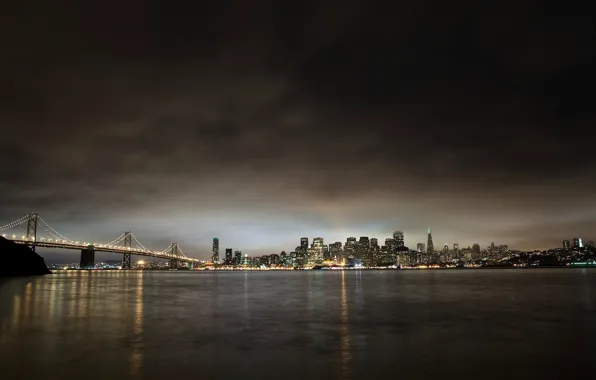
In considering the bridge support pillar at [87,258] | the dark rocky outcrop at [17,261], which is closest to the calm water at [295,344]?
the dark rocky outcrop at [17,261]

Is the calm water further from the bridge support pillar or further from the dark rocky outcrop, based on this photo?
the bridge support pillar

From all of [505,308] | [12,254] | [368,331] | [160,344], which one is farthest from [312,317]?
[12,254]

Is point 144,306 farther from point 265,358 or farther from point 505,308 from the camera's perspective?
point 505,308

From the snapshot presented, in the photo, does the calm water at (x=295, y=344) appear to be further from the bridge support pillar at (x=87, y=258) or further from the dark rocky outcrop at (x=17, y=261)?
the bridge support pillar at (x=87, y=258)

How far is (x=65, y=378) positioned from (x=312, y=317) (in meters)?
17.4

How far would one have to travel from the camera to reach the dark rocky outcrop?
86.2 m

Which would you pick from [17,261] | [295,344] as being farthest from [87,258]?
[295,344]

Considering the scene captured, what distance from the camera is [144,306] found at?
3478 centimetres

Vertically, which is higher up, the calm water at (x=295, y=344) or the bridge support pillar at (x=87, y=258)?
the bridge support pillar at (x=87, y=258)

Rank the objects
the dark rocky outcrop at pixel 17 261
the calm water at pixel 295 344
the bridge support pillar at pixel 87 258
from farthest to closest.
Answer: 1. the bridge support pillar at pixel 87 258
2. the dark rocky outcrop at pixel 17 261
3. the calm water at pixel 295 344

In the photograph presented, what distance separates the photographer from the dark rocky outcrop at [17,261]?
86.2 metres

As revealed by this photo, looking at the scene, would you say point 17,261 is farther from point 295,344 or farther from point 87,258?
point 295,344

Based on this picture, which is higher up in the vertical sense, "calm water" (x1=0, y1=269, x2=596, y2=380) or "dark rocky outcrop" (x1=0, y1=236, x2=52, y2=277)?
"dark rocky outcrop" (x1=0, y1=236, x2=52, y2=277)

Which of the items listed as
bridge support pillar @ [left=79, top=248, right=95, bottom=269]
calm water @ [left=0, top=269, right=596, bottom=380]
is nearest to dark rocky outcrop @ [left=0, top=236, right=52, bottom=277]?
bridge support pillar @ [left=79, top=248, right=95, bottom=269]
